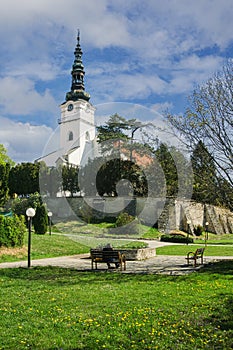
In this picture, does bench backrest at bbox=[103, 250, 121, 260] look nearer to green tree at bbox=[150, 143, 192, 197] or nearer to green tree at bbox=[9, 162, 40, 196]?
green tree at bbox=[150, 143, 192, 197]

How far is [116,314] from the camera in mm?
5633

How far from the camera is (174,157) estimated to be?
540 inches

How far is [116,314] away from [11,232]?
406 inches

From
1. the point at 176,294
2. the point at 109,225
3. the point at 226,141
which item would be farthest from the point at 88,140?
the point at 109,225

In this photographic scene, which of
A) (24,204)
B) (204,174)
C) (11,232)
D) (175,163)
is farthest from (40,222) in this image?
(204,174)

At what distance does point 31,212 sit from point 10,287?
4223 mm

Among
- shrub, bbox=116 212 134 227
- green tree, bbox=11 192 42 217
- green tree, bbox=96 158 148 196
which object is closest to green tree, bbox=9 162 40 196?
green tree, bbox=11 192 42 217

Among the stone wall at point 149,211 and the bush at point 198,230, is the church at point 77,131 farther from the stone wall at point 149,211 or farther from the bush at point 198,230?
the bush at point 198,230

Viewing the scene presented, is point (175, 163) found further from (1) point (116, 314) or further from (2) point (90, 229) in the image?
(1) point (116, 314)

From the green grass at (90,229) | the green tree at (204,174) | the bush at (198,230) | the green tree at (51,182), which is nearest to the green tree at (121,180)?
the green grass at (90,229)

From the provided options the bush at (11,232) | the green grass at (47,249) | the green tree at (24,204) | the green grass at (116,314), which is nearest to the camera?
the green grass at (116,314)

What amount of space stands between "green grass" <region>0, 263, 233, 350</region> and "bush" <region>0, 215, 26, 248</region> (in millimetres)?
5797

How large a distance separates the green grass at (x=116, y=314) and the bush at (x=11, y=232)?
5797 mm

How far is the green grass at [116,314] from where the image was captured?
455 centimetres
